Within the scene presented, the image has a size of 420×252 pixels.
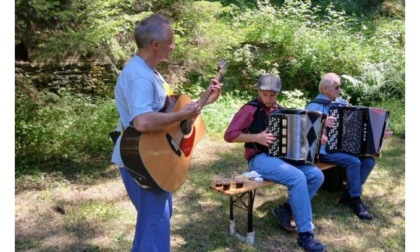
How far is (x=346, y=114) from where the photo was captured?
13.5ft

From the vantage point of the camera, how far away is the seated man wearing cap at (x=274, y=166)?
3.49 m

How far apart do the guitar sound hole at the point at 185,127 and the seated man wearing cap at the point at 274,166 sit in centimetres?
88

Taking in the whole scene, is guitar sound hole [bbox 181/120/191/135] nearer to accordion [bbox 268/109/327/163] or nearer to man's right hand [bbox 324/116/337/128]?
accordion [bbox 268/109/327/163]

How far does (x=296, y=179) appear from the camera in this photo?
352cm

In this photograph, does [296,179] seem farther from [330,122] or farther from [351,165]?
[351,165]

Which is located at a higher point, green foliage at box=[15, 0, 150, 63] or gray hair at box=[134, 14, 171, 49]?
green foliage at box=[15, 0, 150, 63]

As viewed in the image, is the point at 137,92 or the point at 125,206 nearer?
the point at 137,92

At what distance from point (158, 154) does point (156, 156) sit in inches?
0.8

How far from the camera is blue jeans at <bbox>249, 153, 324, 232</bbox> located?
3.49 metres

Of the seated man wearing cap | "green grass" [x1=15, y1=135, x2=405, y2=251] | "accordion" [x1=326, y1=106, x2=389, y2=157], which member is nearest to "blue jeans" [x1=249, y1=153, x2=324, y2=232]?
the seated man wearing cap

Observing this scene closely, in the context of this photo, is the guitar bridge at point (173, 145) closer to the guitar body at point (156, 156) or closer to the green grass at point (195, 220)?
the guitar body at point (156, 156)

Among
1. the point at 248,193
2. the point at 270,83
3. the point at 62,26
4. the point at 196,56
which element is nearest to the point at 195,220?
the point at 248,193

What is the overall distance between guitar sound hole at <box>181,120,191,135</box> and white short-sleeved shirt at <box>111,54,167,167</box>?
0.35m

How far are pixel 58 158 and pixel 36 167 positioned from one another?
33 centimetres
